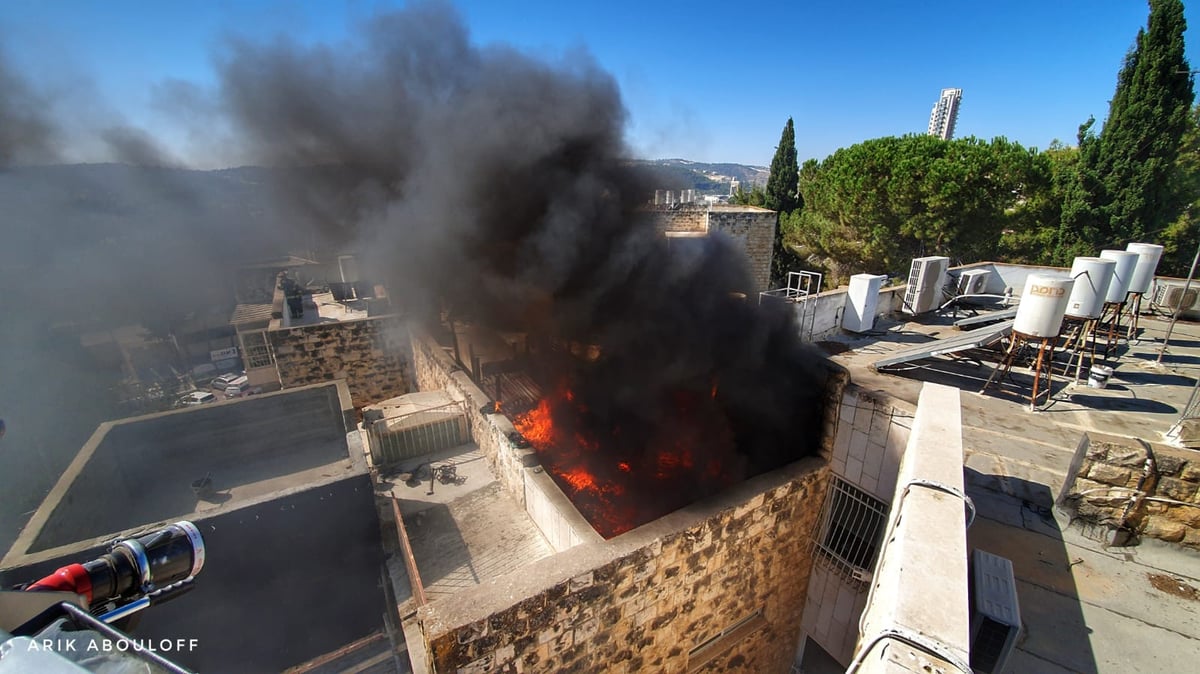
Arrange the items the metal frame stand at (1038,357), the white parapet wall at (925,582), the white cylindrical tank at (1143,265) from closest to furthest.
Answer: the white parapet wall at (925,582) → the metal frame stand at (1038,357) → the white cylindrical tank at (1143,265)

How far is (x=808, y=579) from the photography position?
600 centimetres

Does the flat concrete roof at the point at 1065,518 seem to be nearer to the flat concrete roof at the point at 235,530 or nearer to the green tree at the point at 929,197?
the flat concrete roof at the point at 235,530

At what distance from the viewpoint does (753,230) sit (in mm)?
20719

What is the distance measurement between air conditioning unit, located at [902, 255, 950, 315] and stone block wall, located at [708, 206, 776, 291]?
770 centimetres

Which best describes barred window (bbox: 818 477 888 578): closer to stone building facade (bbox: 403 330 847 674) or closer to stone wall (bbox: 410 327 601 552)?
stone building facade (bbox: 403 330 847 674)

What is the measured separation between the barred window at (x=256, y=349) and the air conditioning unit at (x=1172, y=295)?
86.5 feet

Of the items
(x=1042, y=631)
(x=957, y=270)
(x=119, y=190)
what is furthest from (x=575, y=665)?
(x=119, y=190)

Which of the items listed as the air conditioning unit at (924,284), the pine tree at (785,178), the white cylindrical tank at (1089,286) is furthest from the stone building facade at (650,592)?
the pine tree at (785,178)

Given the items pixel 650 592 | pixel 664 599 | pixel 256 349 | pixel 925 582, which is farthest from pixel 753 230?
pixel 256 349

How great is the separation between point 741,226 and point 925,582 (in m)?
20.0

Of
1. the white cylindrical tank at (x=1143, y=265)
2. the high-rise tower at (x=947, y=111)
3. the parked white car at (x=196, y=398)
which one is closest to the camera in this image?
the white cylindrical tank at (x=1143, y=265)

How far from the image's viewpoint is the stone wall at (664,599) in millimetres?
3248

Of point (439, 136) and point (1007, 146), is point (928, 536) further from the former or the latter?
point (1007, 146)

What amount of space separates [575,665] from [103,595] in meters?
3.11
